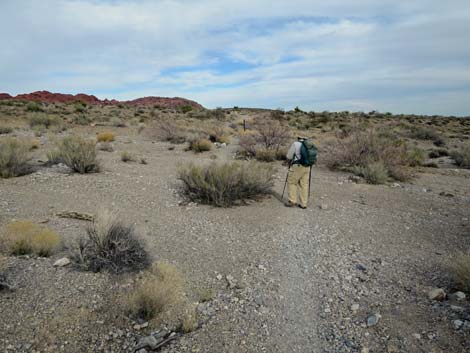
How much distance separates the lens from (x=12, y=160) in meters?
9.36

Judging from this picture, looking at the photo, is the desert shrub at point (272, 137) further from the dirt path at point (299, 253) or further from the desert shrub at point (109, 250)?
the desert shrub at point (109, 250)

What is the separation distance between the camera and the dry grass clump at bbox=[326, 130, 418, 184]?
35.6ft

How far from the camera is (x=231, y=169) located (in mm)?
8352

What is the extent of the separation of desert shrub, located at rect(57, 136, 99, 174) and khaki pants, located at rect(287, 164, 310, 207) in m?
5.86

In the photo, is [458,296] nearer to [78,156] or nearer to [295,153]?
[295,153]

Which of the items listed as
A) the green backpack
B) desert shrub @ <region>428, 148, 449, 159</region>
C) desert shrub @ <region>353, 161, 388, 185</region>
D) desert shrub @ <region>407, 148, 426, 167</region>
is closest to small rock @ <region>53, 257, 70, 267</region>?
the green backpack

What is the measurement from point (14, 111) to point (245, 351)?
3700 cm

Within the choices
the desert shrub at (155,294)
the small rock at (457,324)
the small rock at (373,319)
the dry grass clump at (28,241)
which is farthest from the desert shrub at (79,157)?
the small rock at (457,324)

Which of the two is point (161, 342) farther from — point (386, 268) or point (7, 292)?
point (386, 268)

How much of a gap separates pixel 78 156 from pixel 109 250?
20.1ft

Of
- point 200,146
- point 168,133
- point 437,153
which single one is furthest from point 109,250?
point 437,153

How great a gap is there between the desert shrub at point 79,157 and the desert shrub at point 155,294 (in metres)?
6.59

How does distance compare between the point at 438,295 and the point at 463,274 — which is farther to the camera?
the point at 463,274

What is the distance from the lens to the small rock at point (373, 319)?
147 inches
